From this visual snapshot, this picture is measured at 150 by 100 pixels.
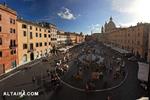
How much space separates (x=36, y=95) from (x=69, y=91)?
5160 millimetres

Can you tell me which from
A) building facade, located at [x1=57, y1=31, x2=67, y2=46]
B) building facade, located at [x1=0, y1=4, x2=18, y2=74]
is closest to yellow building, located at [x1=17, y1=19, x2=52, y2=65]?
building facade, located at [x1=0, y1=4, x2=18, y2=74]

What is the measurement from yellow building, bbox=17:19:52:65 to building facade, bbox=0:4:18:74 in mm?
3769

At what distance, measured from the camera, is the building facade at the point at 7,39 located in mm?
36656

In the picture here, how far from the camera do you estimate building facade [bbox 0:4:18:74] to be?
120 ft

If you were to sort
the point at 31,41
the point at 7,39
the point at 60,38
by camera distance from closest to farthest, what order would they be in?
the point at 7,39, the point at 31,41, the point at 60,38

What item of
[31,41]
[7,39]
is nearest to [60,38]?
[31,41]

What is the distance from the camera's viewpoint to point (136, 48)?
6291 cm

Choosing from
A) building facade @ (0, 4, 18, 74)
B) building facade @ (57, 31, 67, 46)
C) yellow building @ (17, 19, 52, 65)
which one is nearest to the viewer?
building facade @ (0, 4, 18, 74)

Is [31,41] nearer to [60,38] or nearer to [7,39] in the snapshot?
[7,39]

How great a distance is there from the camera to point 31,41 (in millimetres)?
57656

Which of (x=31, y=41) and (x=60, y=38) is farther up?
(x=60, y=38)

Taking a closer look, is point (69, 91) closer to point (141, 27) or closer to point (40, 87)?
point (40, 87)

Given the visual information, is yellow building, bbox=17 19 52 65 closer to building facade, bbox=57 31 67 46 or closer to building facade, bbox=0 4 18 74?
building facade, bbox=0 4 18 74

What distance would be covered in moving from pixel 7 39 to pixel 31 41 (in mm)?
18316
